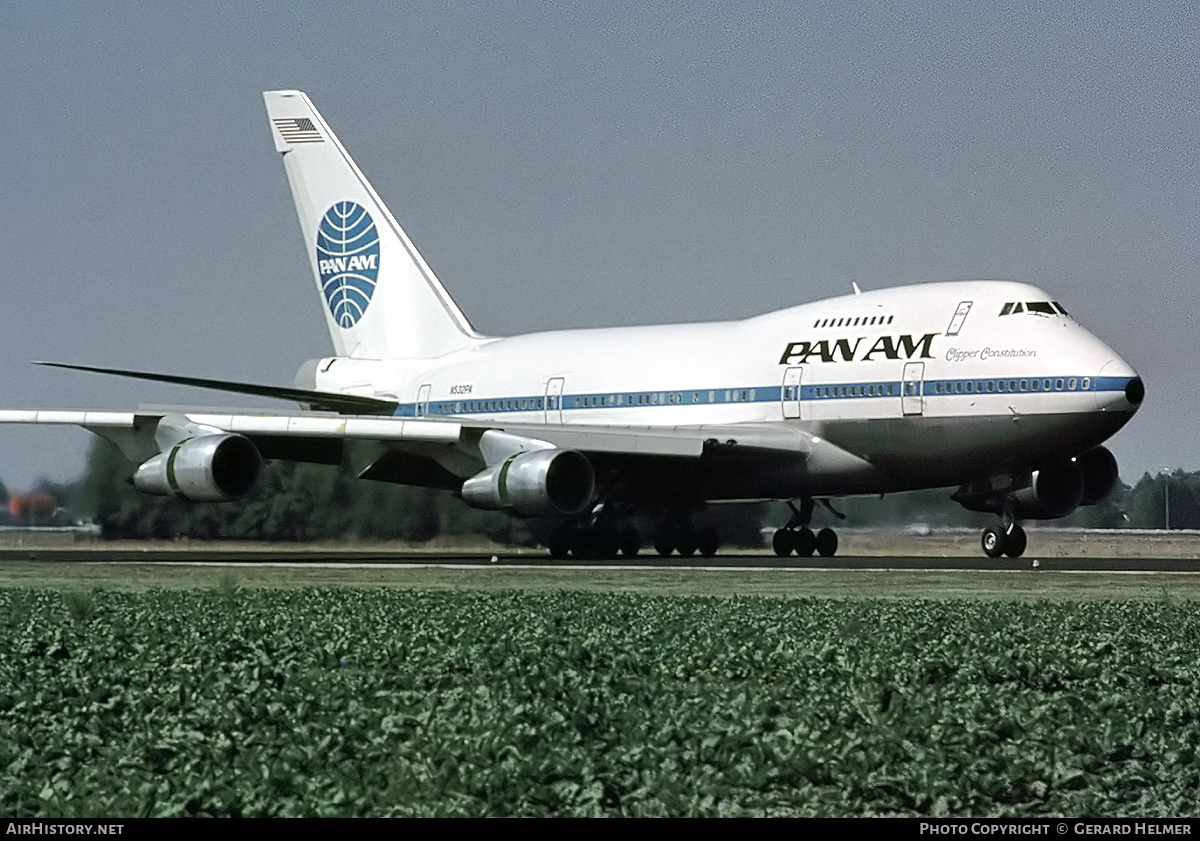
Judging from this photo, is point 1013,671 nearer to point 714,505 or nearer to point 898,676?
point 898,676

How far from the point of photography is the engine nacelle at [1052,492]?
31984mm

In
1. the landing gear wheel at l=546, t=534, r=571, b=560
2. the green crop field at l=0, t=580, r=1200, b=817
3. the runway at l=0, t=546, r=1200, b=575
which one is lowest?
the green crop field at l=0, t=580, r=1200, b=817

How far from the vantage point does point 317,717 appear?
10219 mm

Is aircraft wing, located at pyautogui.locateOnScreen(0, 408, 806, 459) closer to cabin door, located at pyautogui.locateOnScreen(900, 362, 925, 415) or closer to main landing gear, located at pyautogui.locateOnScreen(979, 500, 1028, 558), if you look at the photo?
cabin door, located at pyautogui.locateOnScreen(900, 362, 925, 415)

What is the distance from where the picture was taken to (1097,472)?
3291 cm

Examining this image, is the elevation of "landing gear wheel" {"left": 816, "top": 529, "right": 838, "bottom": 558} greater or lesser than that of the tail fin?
lesser

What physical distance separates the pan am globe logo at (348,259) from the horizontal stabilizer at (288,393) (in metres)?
2.75

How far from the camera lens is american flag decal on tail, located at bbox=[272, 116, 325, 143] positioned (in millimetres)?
42625

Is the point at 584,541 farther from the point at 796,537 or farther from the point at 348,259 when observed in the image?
the point at 348,259

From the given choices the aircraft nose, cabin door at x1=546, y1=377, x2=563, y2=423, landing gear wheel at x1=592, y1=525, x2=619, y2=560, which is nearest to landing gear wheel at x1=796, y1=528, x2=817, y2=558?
landing gear wheel at x1=592, y1=525, x2=619, y2=560

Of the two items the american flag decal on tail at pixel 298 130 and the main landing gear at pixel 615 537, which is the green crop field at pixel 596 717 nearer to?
the main landing gear at pixel 615 537

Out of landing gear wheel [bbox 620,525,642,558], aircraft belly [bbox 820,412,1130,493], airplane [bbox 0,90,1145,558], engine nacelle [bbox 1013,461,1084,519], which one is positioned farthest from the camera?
landing gear wheel [bbox 620,525,642,558]

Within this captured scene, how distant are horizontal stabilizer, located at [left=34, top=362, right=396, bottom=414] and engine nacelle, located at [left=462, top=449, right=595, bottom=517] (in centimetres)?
641
